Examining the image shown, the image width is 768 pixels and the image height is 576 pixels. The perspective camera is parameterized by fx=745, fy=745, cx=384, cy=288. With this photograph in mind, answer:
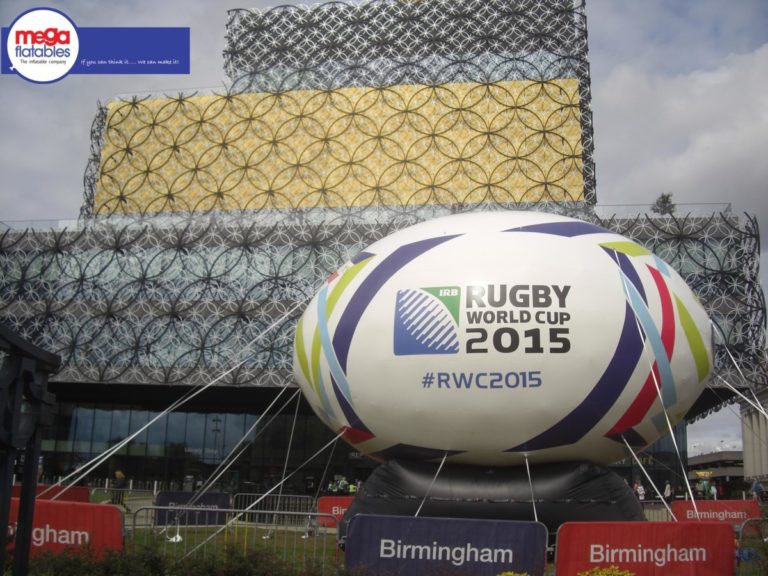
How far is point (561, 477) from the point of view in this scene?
460 inches

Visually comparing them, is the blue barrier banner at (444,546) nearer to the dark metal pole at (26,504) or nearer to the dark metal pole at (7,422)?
the dark metal pole at (26,504)

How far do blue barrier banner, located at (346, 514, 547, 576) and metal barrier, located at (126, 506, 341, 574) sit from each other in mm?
481

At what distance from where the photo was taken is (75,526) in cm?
1070

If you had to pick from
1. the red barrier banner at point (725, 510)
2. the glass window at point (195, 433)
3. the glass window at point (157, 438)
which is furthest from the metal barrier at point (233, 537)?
the glass window at point (157, 438)

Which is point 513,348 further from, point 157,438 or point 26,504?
point 157,438

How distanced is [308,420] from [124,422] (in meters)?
10.8

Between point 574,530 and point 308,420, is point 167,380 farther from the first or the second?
point 574,530

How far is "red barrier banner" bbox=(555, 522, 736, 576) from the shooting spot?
952 centimetres

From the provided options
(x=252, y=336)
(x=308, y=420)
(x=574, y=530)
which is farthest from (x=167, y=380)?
(x=574, y=530)

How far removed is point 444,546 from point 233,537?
25.2 ft

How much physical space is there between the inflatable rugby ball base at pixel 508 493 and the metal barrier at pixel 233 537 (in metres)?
1.51

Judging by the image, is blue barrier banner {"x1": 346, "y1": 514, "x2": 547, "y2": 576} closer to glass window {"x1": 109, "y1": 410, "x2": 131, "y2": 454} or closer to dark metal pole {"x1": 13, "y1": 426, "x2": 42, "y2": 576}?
dark metal pole {"x1": 13, "y1": 426, "x2": 42, "y2": 576}

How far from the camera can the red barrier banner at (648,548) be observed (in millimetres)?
9523

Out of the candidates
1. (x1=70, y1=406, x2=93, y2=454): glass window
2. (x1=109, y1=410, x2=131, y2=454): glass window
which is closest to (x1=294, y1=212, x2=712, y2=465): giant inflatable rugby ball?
(x1=109, y1=410, x2=131, y2=454): glass window
